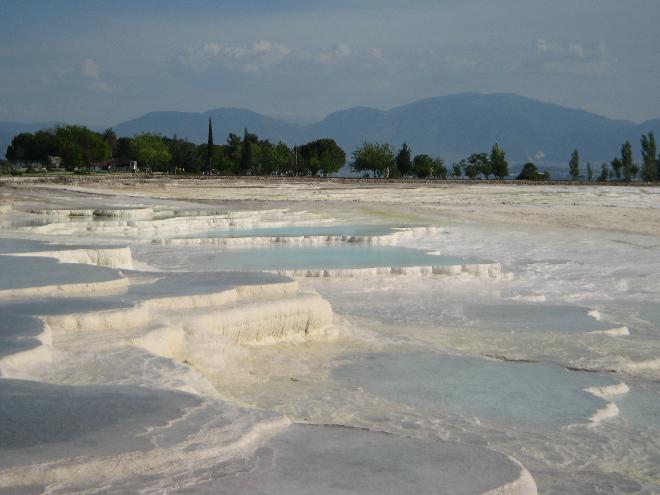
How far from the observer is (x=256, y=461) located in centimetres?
402

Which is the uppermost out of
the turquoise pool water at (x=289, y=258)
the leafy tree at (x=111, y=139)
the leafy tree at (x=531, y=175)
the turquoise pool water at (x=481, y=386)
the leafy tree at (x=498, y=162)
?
the leafy tree at (x=111, y=139)

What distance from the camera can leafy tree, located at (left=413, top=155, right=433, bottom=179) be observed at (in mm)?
79500

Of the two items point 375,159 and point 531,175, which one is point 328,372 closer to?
point 375,159

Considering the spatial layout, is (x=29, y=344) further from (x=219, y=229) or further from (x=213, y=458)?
(x=219, y=229)

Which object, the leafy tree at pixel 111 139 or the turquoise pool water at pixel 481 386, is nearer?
the turquoise pool water at pixel 481 386

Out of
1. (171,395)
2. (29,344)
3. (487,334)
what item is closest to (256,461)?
(171,395)

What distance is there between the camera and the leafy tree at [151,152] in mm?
84188

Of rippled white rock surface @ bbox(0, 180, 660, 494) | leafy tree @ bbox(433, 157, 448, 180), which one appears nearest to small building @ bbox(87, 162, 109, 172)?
leafy tree @ bbox(433, 157, 448, 180)

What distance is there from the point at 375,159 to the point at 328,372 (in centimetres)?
7370

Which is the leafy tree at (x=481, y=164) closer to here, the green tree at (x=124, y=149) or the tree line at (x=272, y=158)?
the tree line at (x=272, y=158)

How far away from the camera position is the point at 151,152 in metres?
83.8

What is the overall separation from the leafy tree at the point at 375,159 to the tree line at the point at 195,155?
13.3 feet

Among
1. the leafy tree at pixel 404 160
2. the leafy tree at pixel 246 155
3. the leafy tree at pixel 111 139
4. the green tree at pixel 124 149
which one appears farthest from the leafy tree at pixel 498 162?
the leafy tree at pixel 111 139

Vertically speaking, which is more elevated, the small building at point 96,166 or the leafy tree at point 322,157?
the leafy tree at point 322,157
